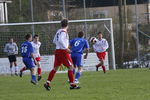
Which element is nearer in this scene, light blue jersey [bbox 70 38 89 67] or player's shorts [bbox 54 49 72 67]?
player's shorts [bbox 54 49 72 67]

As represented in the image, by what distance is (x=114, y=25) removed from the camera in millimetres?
39094

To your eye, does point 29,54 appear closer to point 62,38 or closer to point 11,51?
point 62,38

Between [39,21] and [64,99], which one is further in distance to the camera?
[39,21]

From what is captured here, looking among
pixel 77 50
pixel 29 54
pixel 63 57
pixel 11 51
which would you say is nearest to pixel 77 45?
pixel 77 50

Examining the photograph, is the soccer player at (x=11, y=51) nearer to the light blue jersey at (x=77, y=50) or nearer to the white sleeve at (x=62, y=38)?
the light blue jersey at (x=77, y=50)

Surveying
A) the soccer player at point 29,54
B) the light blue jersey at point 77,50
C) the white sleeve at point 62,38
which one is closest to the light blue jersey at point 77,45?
the light blue jersey at point 77,50

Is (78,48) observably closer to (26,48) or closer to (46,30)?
(26,48)

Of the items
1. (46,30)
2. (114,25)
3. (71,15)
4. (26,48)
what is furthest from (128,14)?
(26,48)

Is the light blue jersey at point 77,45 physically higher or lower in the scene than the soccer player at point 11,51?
higher

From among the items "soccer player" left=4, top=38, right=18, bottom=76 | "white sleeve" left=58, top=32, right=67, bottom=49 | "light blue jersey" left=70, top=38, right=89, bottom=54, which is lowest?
"soccer player" left=4, top=38, right=18, bottom=76

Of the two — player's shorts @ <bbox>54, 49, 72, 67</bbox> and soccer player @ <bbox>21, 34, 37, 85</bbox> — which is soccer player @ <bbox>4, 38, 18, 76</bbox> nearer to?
soccer player @ <bbox>21, 34, 37, 85</bbox>

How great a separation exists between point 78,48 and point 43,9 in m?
19.2

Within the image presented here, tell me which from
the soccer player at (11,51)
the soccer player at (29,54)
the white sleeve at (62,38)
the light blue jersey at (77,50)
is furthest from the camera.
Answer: the soccer player at (11,51)

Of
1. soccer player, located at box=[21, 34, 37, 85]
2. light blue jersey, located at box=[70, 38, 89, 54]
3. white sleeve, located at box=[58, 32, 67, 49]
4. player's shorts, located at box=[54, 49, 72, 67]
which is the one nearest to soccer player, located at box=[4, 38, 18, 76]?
soccer player, located at box=[21, 34, 37, 85]
